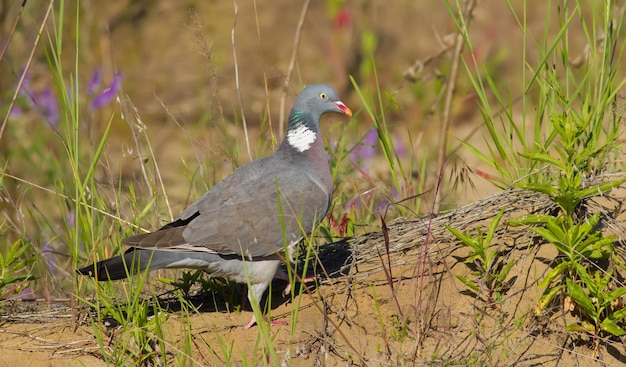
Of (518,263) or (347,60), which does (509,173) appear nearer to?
(518,263)

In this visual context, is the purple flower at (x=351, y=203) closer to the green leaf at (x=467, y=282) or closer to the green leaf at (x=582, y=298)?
the green leaf at (x=467, y=282)

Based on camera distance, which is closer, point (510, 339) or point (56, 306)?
point (510, 339)

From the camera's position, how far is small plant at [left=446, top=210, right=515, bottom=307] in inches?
113

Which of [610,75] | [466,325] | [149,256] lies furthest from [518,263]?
[149,256]

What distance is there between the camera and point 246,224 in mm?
3271

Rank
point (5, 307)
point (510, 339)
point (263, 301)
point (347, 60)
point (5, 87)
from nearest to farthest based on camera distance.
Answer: point (510, 339)
point (5, 307)
point (263, 301)
point (5, 87)
point (347, 60)

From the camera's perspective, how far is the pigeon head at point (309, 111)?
362 cm

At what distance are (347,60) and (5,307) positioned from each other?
15.4ft

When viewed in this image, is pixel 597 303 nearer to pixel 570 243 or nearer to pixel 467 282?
pixel 570 243

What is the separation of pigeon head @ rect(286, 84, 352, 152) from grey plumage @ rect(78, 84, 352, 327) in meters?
0.06

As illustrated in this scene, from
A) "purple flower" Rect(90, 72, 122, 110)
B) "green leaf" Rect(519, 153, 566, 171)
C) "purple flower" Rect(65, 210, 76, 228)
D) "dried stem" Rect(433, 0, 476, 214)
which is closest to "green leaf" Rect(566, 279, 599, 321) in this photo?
"green leaf" Rect(519, 153, 566, 171)

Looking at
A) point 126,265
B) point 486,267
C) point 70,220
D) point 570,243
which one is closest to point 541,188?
point 570,243

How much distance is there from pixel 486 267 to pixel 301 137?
1.11m

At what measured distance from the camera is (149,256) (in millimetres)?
3139
